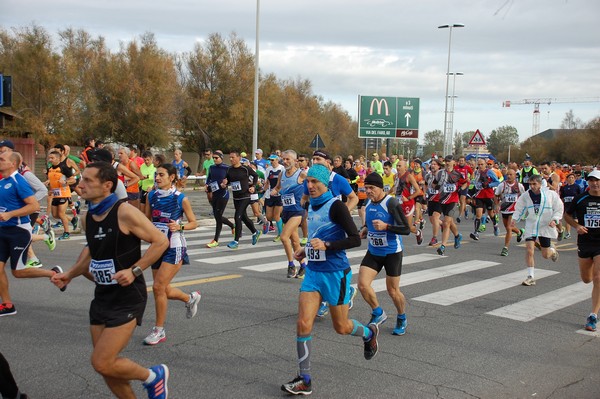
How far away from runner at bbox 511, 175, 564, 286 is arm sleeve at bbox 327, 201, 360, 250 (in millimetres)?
5160

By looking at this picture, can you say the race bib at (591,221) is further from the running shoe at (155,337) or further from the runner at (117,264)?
the runner at (117,264)

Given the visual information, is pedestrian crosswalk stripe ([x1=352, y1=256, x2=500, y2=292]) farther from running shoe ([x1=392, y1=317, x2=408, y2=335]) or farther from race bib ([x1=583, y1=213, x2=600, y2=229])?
race bib ([x1=583, y1=213, x2=600, y2=229])

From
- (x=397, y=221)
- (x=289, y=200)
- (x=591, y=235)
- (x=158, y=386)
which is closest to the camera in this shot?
(x=158, y=386)

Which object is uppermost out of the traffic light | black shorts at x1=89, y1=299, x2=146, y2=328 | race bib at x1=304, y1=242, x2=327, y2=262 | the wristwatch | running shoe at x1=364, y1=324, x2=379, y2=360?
the traffic light

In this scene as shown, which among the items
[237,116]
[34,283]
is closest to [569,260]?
[34,283]

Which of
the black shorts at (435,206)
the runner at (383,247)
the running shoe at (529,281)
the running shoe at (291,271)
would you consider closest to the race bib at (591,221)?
the running shoe at (529,281)

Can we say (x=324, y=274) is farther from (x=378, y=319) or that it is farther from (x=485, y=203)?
(x=485, y=203)

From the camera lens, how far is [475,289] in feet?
30.5

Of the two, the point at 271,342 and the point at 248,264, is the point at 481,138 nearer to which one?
the point at 248,264

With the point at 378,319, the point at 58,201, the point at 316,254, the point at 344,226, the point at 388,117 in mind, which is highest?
the point at 388,117

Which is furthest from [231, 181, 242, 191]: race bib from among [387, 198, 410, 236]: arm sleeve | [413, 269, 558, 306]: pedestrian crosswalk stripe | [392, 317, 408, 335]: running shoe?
[392, 317, 408, 335]: running shoe

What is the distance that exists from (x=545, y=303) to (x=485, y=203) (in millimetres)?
8417

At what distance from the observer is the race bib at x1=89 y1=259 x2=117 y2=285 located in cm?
404

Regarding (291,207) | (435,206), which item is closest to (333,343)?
(291,207)
